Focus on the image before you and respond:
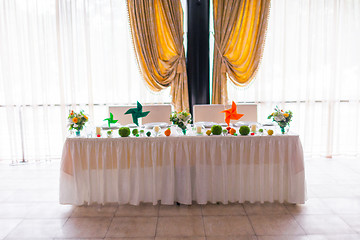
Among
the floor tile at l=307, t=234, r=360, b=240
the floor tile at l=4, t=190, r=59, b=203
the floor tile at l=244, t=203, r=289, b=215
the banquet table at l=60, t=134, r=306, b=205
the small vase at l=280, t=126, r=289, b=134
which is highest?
the small vase at l=280, t=126, r=289, b=134

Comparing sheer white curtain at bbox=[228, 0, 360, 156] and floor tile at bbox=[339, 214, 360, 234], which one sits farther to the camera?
sheer white curtain at bbox=[228, 0, 360, 156]

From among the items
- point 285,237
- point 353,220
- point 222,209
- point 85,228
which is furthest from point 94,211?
point 353,220

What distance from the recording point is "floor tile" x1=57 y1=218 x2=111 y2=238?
2.54 metres

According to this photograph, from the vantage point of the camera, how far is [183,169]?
118 inches

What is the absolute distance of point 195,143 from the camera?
2965 millimetres

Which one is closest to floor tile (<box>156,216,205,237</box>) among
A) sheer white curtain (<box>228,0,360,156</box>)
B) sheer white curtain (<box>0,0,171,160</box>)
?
sheer white curtain (<box>0,0,171,160</box>)

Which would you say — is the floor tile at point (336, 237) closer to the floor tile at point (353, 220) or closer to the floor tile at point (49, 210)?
the floor tile at point (353, 220)

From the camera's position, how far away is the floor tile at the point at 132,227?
8.34ft

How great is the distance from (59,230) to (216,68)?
3.21 metres

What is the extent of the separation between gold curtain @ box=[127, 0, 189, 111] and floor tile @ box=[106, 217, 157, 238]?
211 cm

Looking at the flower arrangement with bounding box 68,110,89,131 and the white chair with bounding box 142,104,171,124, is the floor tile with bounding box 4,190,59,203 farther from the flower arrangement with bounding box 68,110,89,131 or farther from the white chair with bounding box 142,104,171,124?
the white chair with bounding box 142,104,171,124

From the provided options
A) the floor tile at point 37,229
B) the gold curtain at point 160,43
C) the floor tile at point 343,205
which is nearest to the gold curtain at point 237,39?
the gold curtain at point 160,43

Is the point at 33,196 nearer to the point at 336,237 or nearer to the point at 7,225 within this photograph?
the point at 7,225

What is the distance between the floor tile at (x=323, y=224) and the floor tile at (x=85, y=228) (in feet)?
5.91
